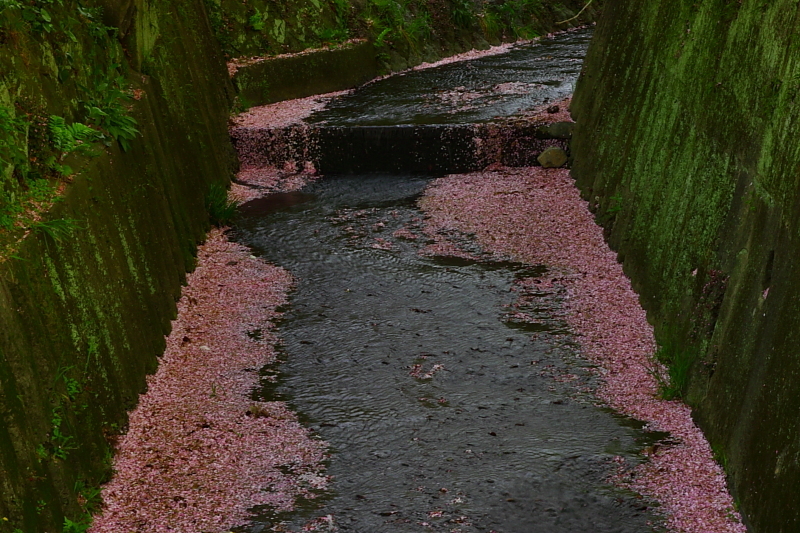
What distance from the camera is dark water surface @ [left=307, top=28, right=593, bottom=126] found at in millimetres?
16750

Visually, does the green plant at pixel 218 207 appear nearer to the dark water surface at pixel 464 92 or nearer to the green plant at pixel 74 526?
the dark water surface at pixel 464 92

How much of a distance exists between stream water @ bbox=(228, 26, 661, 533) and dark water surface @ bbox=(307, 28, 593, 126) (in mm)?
3881

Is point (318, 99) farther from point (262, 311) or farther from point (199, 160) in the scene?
point (262, 311)

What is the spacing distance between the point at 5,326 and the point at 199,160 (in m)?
7.74

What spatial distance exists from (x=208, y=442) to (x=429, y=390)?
6.15ft

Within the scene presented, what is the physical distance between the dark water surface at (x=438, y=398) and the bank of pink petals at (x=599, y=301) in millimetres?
232

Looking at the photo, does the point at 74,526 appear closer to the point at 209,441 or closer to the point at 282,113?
the point at 209,441

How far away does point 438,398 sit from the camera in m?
7.76

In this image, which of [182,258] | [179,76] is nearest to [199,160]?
[179,76]

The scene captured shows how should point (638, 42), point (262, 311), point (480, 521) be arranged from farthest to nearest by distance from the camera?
1. point (638, 42)
2. point (262, 311)
3. point (480, 521)

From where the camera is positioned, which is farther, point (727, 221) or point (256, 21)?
point (256, 21)

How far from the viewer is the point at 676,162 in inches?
342

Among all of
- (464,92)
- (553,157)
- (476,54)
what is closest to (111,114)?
(553,157)

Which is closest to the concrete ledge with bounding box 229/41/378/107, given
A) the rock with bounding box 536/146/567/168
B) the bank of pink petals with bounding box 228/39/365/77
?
the bank of pink petals with bounding box 228/39/365/77
